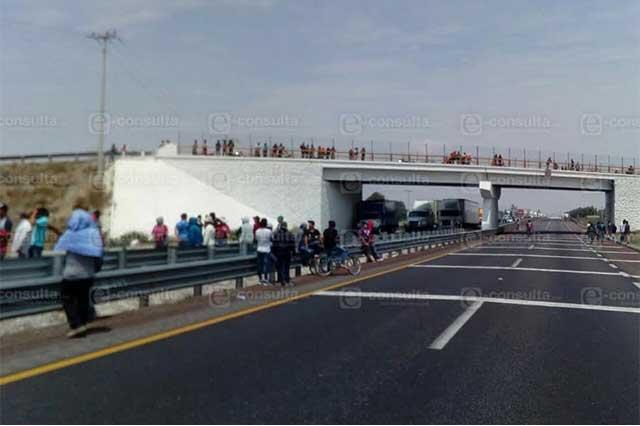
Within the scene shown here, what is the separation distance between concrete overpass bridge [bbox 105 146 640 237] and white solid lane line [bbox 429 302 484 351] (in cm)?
3308

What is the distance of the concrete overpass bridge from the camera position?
42281mm

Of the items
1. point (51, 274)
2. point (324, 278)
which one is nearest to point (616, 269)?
point (324, 278)

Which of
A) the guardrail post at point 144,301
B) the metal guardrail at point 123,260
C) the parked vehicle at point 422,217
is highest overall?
the parked vehicle at point 422,217

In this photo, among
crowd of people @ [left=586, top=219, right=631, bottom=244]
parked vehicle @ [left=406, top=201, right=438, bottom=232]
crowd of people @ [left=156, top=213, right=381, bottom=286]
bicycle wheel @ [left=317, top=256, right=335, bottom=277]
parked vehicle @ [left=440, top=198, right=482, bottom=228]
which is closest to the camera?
crowd of people @ [left=156, top=213, right=381, bottom=286]

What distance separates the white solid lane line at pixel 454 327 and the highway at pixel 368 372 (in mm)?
42

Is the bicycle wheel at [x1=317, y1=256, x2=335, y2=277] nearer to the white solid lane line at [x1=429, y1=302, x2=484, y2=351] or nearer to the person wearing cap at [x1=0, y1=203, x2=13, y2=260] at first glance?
the white solid lane line at [x1=429, y1=302, x2=484, y2=351]

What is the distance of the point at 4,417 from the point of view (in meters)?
4.70

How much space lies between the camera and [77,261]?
25.6ft

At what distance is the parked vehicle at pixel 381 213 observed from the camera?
51.7 meters

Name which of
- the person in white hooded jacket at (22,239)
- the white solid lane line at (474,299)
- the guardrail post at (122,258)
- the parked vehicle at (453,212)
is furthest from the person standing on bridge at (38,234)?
the parked vehicle at (453,212)

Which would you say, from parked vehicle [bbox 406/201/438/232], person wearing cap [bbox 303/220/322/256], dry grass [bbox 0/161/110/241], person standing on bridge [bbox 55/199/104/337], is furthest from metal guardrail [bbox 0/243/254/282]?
parked vehicle [bbox 406/201/438/232]

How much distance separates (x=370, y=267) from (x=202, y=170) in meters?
30.1

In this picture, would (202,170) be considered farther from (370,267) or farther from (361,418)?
(361,418)

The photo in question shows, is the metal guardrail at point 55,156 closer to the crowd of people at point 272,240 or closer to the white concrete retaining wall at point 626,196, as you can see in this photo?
the crowd of people at point 272,240
